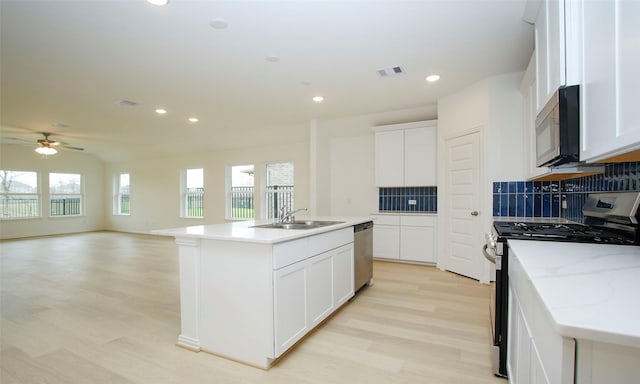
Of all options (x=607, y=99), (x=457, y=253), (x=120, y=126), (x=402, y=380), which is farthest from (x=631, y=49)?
(x=120, y=126)

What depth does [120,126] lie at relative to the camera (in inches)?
239

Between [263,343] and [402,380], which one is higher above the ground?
[263,343]

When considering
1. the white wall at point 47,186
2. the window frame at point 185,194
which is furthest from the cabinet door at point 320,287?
the white wall at point 47,186

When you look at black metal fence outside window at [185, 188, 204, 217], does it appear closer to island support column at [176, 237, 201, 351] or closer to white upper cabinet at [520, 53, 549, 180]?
island support column at [176, 237, 201, 351]

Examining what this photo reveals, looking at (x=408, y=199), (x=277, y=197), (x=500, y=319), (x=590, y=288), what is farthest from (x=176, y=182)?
(x=590, y=288)

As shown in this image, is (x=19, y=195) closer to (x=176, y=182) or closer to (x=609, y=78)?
(x=176, y=182)

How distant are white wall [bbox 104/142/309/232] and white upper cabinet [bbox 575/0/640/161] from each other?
5561 millimetres

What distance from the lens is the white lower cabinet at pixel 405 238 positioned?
15.8 feet

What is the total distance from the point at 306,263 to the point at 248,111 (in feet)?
11.3

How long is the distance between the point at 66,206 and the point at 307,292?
10.5 meters

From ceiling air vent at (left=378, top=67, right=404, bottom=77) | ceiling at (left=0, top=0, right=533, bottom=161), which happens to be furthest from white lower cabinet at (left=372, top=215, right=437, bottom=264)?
ceiling air vent at (left=378, top=67, right=404, bottom=77)

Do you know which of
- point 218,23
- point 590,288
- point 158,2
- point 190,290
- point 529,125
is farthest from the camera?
point 529,125

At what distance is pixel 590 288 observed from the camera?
2.68 feet

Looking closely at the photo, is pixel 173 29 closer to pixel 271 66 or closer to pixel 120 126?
pixel 271 66
